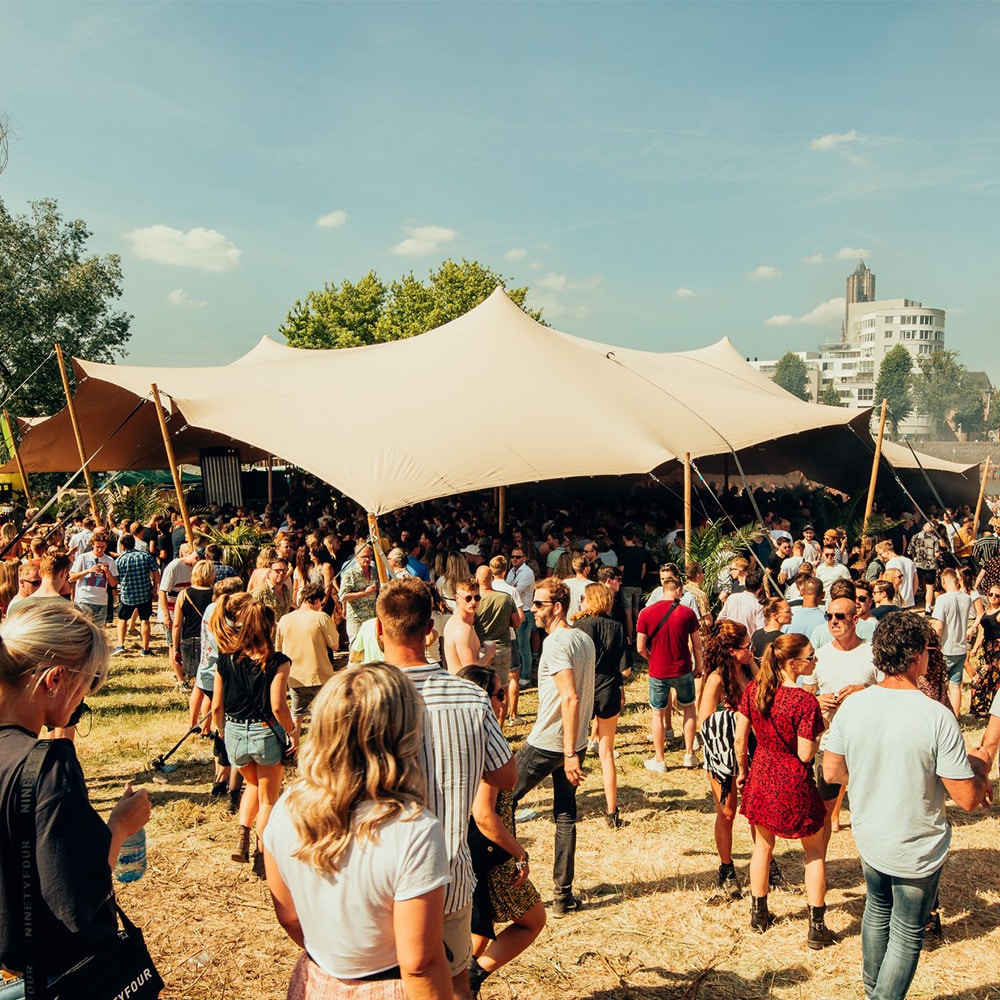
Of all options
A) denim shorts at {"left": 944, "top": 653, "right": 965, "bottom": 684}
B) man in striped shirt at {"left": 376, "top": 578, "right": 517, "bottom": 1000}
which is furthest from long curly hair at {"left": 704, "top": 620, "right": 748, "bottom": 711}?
denim shorts at {"left": 944, "top": 653, "right": 965, "bottom": 684}

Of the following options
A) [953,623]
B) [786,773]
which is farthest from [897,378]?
[786,773]

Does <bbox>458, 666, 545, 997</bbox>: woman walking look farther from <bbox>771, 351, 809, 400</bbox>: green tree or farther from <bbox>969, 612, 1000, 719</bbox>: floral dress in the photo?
<bbox>771, 351, 809, 400</bbox>: green tree

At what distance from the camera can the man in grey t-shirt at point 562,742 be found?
4250 mm

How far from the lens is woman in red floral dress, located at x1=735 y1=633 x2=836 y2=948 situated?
381 centimetres

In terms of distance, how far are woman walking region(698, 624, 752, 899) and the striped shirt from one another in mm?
2006

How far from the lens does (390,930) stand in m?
1.76

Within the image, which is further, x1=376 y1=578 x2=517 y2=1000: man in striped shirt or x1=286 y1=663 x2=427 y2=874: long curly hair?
x1=376 y1=578 x2=517 y2=1000: man in striped shirt

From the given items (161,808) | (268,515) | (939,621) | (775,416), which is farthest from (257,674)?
(775,416)

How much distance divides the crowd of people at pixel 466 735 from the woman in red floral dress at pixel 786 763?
0.01m

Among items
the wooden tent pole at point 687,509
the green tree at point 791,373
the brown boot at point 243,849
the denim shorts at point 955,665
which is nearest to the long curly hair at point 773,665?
the brown boot at point 243,849

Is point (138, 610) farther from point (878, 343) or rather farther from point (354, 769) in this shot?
point (878, 343)

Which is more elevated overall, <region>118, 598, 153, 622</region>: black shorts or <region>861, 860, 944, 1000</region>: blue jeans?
<region>118, 598, 153, 622</region>: black shorts

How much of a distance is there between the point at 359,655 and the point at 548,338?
1024cm

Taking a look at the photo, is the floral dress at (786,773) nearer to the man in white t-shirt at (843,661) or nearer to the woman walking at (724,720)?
the woman walking at (724,720)
